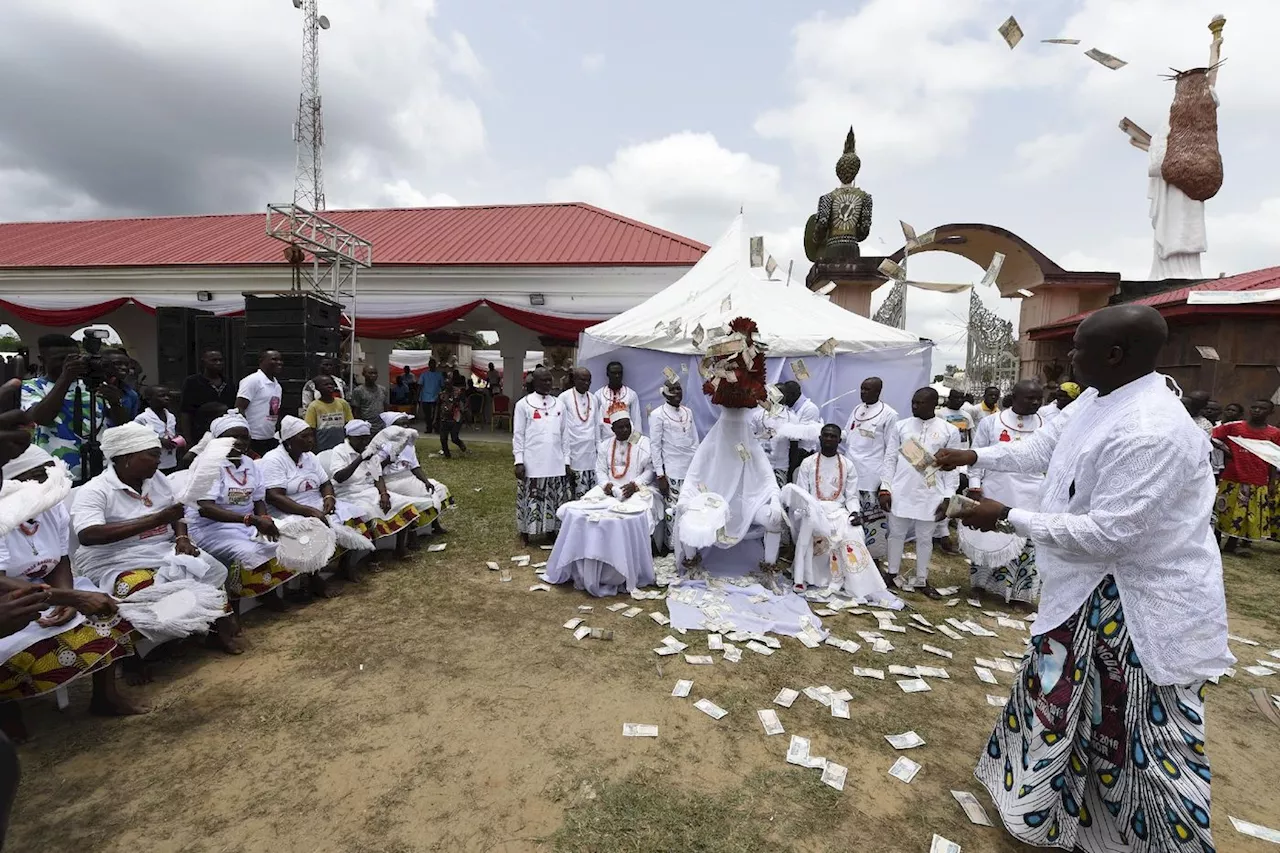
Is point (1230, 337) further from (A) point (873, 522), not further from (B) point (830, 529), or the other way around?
(B) point (830, 529)

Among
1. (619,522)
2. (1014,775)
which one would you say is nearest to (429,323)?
(619,522)

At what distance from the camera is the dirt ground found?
2.47 m

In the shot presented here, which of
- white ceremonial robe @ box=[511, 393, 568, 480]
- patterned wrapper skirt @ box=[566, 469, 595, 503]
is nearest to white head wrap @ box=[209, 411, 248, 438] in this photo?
white ceremonial robe @ box=[511, 393, 568, 480]

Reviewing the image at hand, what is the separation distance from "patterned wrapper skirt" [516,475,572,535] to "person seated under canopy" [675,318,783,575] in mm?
1717

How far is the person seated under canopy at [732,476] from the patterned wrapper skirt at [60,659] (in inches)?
150

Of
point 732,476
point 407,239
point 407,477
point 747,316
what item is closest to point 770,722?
point 732,476

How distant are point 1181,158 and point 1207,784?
1438cm

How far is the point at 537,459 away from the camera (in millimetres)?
6625

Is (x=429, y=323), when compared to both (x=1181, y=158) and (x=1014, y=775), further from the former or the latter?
(x=1181, y=158)

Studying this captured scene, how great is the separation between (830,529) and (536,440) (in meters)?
3.24

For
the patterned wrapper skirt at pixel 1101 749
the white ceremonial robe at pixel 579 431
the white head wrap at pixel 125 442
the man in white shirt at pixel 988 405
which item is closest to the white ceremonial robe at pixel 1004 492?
the patterned wrapper skirt at pixel 1101 749

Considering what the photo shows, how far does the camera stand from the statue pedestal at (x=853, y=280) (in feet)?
37.4

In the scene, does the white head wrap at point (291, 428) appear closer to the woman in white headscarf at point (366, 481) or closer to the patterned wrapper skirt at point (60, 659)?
the woman in white headscarf at point (366, 481)

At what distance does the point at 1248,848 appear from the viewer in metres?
2.51
